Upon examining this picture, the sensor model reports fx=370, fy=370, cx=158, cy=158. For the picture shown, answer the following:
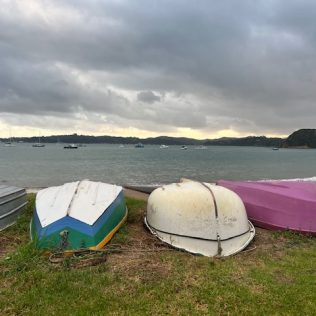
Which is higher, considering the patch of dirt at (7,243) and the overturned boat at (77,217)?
the overturned boat at (77,217)

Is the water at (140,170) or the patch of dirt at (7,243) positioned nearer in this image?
the patch of dirt at (7,243)

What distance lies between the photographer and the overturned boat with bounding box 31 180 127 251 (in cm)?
→ 601

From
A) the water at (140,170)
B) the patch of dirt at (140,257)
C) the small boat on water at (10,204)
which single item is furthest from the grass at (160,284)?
the water at (140,170)

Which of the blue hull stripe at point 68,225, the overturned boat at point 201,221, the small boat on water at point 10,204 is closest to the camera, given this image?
the blue hull stripe at point 68,225

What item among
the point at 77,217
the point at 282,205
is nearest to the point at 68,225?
the point at 77,217

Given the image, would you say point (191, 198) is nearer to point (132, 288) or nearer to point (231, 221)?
point (231, 221)

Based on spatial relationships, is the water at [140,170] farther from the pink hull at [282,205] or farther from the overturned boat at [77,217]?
the overturned boat at [77,217]

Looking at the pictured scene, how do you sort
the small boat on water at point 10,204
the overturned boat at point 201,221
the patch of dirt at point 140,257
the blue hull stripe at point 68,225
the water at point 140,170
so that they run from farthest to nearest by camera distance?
the water at point 140,170 → the small boat on water at point 10,204 → the overturned boat at point 201,221 → the blue hull stripe at point 68,225 → the patch of dirt at point 140,257

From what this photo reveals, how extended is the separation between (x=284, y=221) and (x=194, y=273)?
12.2 ft

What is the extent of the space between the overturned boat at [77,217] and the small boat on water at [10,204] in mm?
658

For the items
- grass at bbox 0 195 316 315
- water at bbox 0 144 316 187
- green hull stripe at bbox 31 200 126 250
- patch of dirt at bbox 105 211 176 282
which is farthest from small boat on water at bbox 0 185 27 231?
water at bbox 0 144 316 187

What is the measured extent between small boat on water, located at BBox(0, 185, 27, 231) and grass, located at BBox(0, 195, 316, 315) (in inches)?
53.2

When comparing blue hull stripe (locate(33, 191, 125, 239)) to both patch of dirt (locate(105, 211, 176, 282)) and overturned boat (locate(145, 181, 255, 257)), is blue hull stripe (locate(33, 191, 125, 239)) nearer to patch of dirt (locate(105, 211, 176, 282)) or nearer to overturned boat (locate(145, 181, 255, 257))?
patch of dirt (locate(105, 211, 176, 282))

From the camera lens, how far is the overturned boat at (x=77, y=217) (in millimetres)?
6008
